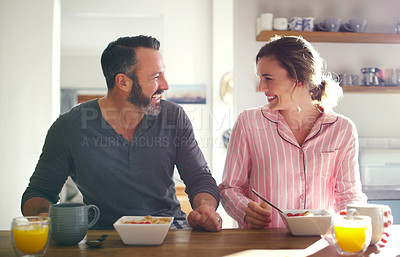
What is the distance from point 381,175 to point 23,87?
2676mm

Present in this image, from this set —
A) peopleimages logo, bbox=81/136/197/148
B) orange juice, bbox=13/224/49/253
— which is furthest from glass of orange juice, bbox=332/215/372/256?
peopleimages logo, bbox=81/136/197/148

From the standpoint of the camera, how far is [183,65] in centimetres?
498

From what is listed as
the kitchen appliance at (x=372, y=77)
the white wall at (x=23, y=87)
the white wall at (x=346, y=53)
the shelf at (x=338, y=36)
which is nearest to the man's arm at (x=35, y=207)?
the white wall at (x=23, y=87)

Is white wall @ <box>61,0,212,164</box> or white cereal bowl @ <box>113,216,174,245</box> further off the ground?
white wall @ <box>61,0,212,164</box>

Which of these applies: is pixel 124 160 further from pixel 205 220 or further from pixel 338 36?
pixel 338 36

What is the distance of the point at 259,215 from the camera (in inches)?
57.7

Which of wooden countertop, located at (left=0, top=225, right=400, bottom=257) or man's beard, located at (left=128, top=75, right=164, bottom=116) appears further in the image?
man's beard, located at (left=128, top=75, right=164, bottom=116)

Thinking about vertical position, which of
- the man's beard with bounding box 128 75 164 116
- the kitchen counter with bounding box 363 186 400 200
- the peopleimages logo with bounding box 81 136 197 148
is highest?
the man's beard with bounding box 128 75 164 116

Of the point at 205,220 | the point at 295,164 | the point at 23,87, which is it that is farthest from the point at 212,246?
the point at 23,87

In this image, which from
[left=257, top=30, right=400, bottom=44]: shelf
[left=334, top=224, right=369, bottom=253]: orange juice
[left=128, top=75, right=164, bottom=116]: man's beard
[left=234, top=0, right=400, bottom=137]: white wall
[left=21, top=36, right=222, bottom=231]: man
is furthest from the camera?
[left=234, top=0, right=400, bottom=137]: white wall

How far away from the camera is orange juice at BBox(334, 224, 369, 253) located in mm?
1067

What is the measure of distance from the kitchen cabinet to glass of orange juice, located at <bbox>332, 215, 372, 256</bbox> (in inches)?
76.6

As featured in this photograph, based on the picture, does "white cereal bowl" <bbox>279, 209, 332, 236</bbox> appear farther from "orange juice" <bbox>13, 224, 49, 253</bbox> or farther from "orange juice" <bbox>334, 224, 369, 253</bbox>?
"orange juice" <bbox>13, 224, 49, 253</bbox>

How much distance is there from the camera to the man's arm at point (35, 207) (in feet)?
5.30
